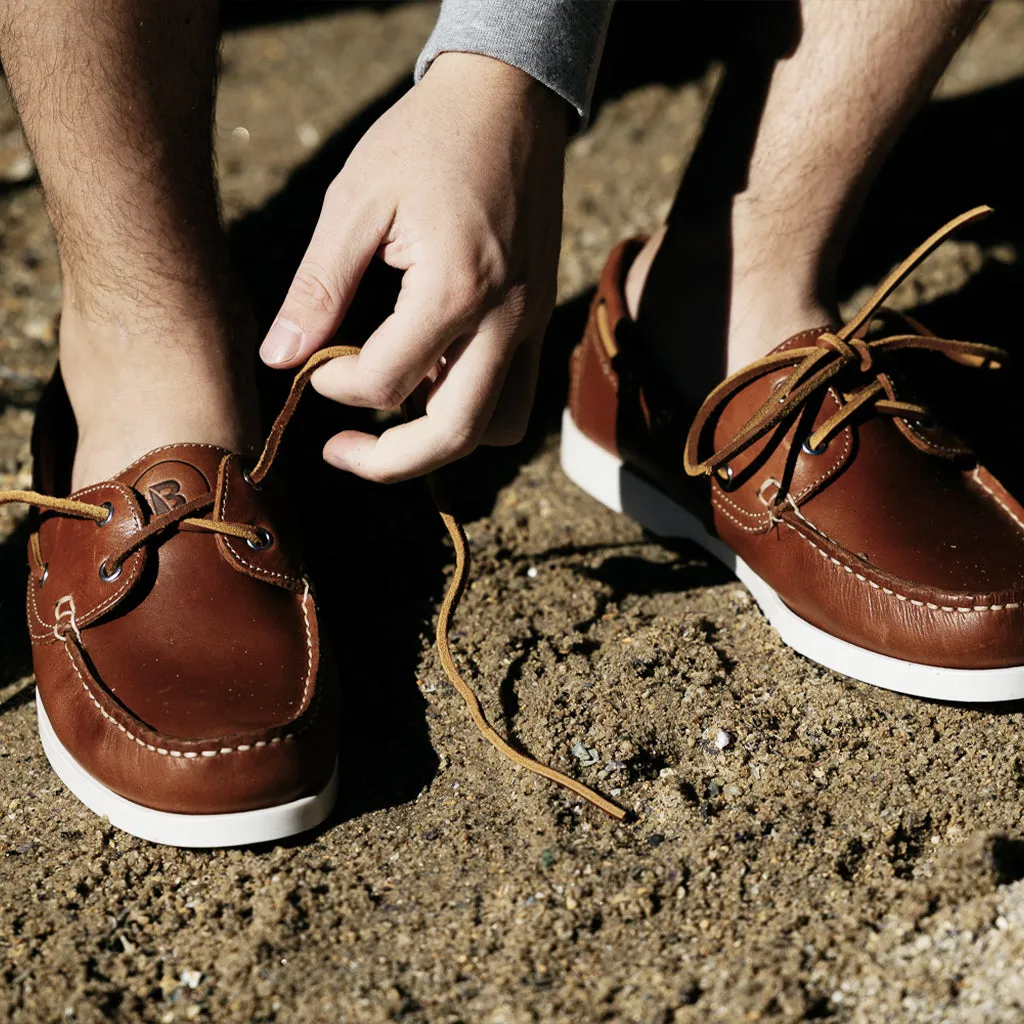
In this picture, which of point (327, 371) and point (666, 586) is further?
point (666, 586)

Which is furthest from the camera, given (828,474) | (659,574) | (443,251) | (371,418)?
(371,418)

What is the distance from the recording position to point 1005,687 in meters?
1.48

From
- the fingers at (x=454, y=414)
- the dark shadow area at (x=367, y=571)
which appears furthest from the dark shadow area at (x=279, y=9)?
the fingers at (x=454, y=414)

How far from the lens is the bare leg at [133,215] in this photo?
142cm

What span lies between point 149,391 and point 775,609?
3.06 feet

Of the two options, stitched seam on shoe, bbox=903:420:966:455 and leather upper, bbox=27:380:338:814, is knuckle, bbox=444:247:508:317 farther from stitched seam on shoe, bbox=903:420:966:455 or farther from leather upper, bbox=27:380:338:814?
stitched seam on shoe, bbox=903:420:966:455

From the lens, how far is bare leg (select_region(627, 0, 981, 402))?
164cm

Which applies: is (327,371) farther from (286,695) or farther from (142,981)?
(142,981)

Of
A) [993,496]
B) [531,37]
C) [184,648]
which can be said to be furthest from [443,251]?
[993,496]

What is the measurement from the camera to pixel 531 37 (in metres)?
1.33

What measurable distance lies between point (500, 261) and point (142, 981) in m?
0.88

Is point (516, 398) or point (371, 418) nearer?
point (516, 398)

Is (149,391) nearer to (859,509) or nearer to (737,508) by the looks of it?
(737,508)

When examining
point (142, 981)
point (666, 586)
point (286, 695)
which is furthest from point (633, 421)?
point (142, 981)
